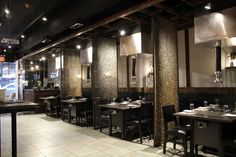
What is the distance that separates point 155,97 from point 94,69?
8.57 ft

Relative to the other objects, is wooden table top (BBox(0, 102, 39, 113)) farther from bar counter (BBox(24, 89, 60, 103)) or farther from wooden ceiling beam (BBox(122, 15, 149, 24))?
bar counter (BBox(24, 89, 60, 103))

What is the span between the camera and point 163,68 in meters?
4.91

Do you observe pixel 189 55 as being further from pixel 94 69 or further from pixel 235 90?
pixel 94 69

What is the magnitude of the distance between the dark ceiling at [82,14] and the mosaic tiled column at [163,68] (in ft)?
1.20

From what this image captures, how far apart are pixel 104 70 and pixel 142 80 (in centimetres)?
129

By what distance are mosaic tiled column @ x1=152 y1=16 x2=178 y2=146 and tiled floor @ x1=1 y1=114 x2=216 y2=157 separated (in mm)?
614

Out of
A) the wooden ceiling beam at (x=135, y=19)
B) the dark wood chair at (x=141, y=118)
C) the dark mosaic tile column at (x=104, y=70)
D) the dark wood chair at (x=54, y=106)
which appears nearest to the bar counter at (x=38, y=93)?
the dark wood chair at (x=54, y=106)

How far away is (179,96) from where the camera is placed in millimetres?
5789

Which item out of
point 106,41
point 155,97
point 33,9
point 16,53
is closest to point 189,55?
point 155,97

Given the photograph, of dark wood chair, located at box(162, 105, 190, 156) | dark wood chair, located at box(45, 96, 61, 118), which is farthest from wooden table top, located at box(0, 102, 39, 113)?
dark wood chair, located at box(45, 96, 61, 118)

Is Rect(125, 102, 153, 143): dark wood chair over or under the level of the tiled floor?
over

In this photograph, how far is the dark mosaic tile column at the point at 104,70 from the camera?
6.73 metres

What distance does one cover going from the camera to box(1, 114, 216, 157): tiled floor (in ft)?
14.3

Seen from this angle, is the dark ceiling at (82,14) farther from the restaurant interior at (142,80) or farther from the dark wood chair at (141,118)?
the dark wood chair at (141,118)
